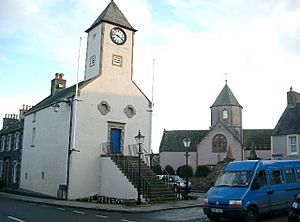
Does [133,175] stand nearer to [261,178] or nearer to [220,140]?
[261,178]

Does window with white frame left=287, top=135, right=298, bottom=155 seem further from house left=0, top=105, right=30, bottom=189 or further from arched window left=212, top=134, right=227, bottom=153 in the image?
arched window left=212, top=134, right=227, bottom=153

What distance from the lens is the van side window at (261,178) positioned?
13625 mm

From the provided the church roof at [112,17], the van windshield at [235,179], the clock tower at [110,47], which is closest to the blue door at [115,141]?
the clock tower at [110,47]

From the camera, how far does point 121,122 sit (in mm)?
26609

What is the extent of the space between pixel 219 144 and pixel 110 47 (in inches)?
1411

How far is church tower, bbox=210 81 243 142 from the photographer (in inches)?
Answer: 2498

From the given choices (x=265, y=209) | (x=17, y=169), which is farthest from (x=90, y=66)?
(x=265, y=209)

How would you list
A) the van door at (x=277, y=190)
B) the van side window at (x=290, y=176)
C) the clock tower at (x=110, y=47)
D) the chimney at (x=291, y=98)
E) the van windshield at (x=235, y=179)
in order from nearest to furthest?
1. the van windshield at (x=235, y=179)
2. the van door at (x=277, y=190)
3. the van side window at (x=290, y=176)
4. the clock tower at (x=110, y=47)
5. the chimney at (x=291, y=98)

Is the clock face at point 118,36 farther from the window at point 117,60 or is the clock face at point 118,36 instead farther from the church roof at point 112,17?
the window at point 117,60

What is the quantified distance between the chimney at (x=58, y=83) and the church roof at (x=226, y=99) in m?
35.8

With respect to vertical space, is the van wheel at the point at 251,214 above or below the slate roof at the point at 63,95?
below

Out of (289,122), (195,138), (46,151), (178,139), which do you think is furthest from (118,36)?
(178,139)

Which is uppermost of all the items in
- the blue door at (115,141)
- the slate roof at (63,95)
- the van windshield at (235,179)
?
the slate roof at (63,95)

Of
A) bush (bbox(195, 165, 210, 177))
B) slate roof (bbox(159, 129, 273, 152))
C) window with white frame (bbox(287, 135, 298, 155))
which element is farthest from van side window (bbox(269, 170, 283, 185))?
slate roof (bbox(159, 129, 273, 152))
